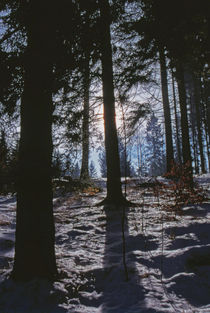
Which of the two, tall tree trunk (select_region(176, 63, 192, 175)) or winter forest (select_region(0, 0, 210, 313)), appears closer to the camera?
winter forest (select_region(0, 0, 210, 313))

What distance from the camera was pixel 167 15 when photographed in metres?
4.39

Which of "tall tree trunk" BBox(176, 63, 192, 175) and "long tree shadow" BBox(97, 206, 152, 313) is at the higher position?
"tall tree trunk" BBox(176, 63, 192, 175)

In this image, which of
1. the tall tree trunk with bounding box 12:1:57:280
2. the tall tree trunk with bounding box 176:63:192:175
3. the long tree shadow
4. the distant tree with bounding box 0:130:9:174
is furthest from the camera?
the tall tree trunk with bounding box 176:63:192:175

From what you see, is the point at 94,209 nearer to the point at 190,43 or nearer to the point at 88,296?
the point at 88,296

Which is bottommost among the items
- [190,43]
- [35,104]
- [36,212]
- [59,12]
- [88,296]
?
[88,296]

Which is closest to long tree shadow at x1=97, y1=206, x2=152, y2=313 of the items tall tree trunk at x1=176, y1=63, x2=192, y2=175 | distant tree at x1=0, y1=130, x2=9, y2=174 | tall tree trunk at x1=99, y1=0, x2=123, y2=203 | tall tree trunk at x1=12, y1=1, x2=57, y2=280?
tall tree trunk at x1=12, y1=1, x2=57, y2=280

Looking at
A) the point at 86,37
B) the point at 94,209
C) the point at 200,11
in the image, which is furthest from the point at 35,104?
the point at 94,209

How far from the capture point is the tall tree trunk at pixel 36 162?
2746mm

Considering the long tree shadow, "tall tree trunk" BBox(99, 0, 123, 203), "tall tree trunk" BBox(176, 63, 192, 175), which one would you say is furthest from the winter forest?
"tall tree trunk" BBox(176, 63, 192, 175)

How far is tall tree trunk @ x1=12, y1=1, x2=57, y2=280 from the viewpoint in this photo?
2.75 m

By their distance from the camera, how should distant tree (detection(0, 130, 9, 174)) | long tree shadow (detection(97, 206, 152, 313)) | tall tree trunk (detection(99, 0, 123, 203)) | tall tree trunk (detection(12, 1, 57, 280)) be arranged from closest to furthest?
1. long tree shadow (detection(97, 206, 152, 313))
2. tall tree trunk (detection(12, 1, 57, 280))
3. distant tree (detection(0, 130, 9, 174))
4. tall tree trunk (detection(99, 0, 123, 203))

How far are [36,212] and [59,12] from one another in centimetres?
302

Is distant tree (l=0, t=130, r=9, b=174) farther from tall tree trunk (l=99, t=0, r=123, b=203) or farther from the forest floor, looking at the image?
tall tree trunk (l=99, t=0, r=123, b=203)

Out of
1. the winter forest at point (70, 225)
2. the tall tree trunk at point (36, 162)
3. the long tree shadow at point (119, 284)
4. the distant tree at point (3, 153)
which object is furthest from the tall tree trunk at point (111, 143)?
the tall tree trunk at point (36, 162)
